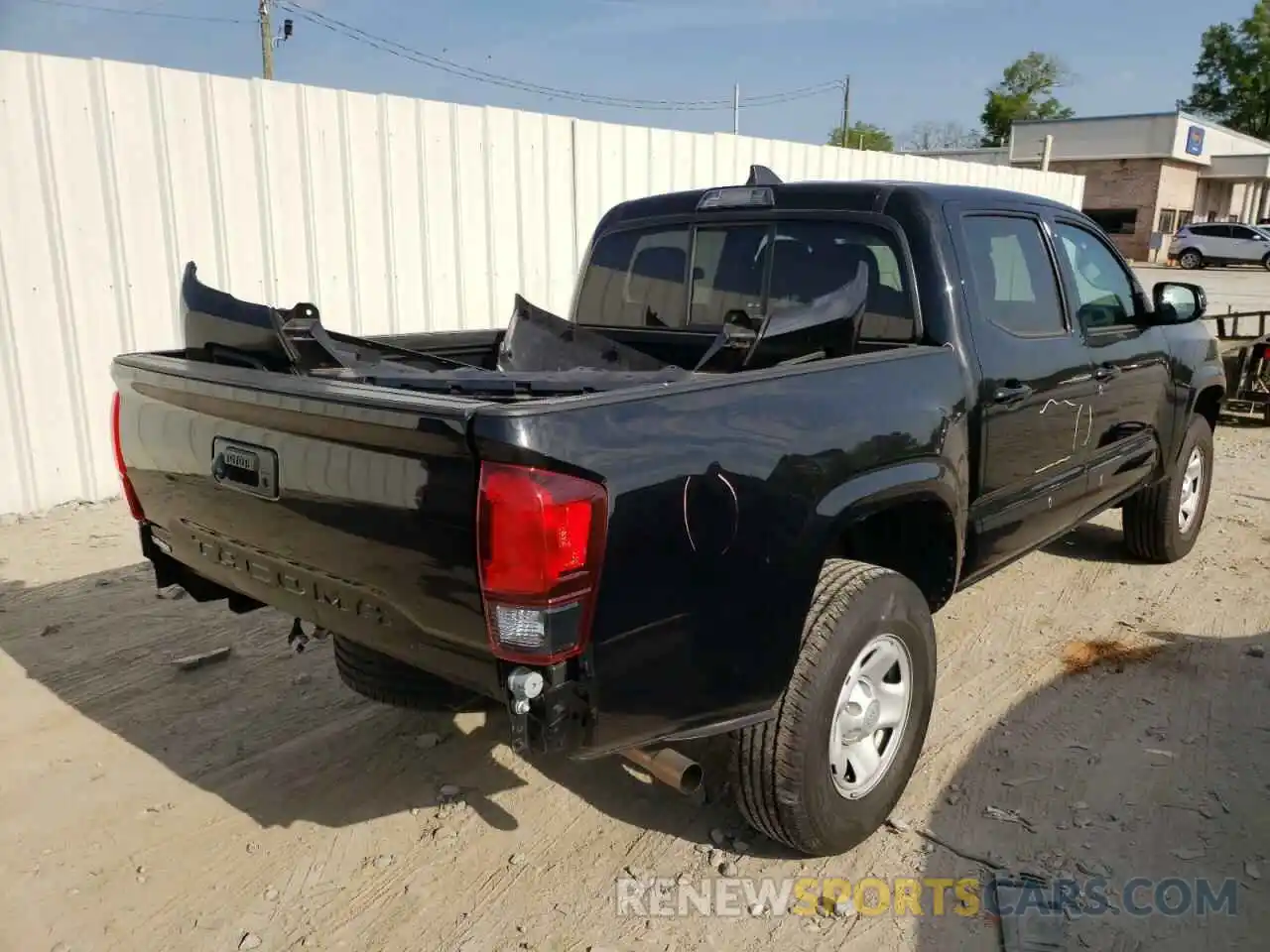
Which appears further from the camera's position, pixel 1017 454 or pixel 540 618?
pixel 1017 454

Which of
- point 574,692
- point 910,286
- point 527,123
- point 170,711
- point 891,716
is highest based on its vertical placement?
point 527,123

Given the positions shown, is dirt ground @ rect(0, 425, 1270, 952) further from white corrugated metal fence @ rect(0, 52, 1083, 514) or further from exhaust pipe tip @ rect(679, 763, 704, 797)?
white corrugated metal fence @ rect(0, 52, 1083, 514)

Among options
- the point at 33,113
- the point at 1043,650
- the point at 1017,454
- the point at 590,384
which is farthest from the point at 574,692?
the point at 33,113

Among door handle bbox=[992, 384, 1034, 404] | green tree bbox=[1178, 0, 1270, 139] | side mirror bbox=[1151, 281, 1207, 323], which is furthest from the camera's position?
green tree bbox=[1178, 0, 1270, 139]

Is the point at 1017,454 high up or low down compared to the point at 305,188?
down

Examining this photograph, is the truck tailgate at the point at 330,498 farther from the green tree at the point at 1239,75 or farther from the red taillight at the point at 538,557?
the green tree at the point at 1239,75

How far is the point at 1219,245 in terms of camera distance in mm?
34156

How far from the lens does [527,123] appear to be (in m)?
8.13

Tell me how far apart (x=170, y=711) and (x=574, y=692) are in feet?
7.64

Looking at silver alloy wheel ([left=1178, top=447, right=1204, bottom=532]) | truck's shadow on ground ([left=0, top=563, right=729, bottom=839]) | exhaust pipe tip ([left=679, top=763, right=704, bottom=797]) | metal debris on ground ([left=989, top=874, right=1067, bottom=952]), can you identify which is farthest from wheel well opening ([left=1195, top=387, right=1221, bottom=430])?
exhaust pipe tip ([left=679, top=763, right=704, bottom=797])

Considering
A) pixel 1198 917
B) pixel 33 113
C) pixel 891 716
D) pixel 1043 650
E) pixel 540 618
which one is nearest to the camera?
pixel 540 618

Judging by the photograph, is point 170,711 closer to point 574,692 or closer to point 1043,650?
point 574,692

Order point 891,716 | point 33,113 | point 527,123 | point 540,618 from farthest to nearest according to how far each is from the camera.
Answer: point 527,123 < point 33,113 < point 891,716 < point 540,618

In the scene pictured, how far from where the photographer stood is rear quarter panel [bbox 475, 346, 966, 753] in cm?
204
